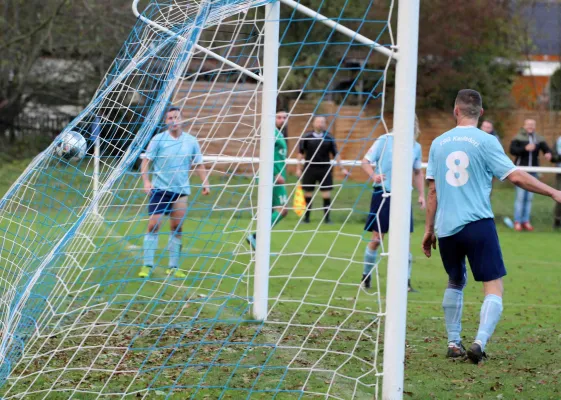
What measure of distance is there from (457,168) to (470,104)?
1.58ft

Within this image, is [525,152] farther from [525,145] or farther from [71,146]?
[71,146]

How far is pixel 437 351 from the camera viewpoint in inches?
256

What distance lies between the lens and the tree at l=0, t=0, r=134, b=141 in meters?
23.2

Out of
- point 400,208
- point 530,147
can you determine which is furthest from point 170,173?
point 530,147

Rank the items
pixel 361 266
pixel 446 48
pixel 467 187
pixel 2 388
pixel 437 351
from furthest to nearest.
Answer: pixel 446 48 → pixel 361 266 → pixel 437 351 → pixel 467 187 → pixel 2 388

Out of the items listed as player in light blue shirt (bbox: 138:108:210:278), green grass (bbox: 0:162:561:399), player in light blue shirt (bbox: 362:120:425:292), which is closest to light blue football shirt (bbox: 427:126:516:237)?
green grass (bbox: 0:162:561:399)

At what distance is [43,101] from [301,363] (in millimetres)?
22040

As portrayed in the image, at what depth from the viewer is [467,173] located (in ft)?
19.8

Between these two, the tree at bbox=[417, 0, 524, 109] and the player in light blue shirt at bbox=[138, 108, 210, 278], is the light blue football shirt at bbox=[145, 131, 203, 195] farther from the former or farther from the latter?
the tree at bbox=[417, 0, 524, 109]

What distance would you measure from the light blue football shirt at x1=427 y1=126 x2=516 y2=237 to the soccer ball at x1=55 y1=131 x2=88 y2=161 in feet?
9.15

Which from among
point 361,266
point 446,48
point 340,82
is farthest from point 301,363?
point 446,48

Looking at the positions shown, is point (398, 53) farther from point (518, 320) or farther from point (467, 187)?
point (518, 320)

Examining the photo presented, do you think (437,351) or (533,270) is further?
(533,270)

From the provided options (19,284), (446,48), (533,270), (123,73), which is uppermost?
(446,48)
